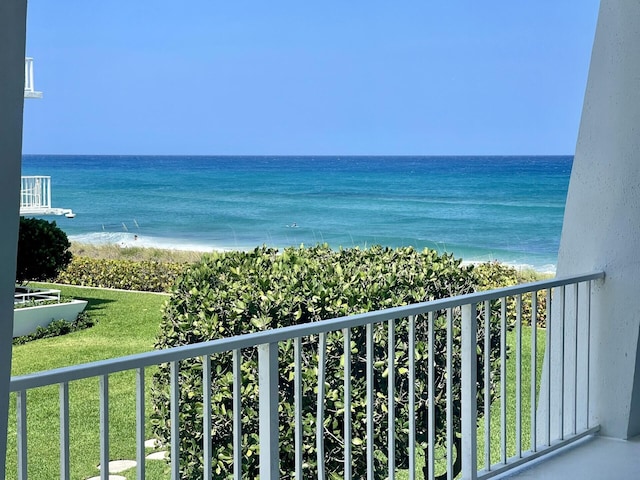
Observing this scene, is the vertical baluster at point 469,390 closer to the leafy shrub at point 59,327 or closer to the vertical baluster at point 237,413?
the vertical baluster at point 237,413

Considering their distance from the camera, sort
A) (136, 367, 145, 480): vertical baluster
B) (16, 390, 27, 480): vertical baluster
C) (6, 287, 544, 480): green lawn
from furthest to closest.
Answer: (6, 287, 544, 480): green lawn
(136, 367, 145, 480): vertical baluster
(16, 390, 27, 480): vertical baluster

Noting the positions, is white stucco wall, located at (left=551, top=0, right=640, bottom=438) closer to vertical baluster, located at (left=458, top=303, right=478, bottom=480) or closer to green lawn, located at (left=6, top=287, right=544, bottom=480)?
vertical baluster, located at (left=458, top=303, right=478, bottom=480)

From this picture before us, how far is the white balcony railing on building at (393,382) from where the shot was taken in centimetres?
183

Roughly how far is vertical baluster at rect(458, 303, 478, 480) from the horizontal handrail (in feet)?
0.20

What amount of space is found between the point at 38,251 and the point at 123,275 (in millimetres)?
4103

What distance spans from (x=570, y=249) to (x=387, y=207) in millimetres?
18066

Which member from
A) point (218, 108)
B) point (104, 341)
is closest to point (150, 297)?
point (104, 341)

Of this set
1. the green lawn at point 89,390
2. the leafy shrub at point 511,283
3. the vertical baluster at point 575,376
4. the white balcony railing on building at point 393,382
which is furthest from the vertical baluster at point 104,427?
the green lawn at point 89,390

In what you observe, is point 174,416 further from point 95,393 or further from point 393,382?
point 95,393

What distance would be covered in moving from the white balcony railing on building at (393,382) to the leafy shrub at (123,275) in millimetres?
11635

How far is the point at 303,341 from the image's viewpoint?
147 inches

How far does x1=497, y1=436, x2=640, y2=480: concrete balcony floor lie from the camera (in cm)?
305

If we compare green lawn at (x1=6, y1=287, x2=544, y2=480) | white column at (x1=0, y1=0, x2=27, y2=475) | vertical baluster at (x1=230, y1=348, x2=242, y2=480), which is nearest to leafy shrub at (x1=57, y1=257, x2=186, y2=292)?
green lawn at (x1=6, y1=287, x2=544, y2=480)

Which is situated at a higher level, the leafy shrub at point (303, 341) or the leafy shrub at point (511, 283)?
the leafy shrub at point (303, 341)
